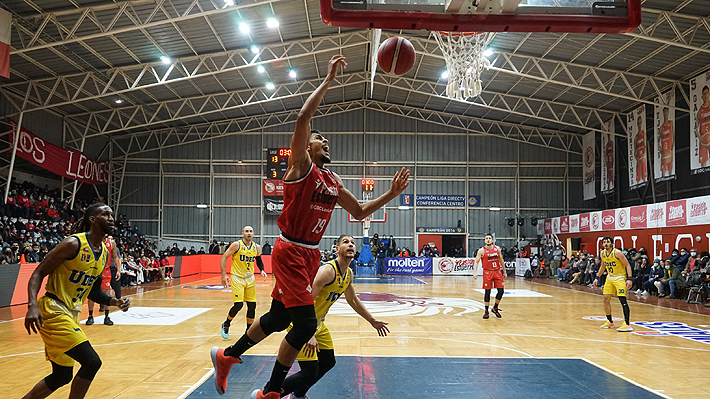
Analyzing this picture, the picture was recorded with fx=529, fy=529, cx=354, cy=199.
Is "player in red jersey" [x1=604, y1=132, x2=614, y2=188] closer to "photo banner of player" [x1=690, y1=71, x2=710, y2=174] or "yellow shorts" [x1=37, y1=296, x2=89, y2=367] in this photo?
"photo banner of player" [x1=690, y1=71, x2=710, y2=174]

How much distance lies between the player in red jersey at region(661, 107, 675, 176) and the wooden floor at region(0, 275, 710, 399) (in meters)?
9.02

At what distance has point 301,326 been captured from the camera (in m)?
3.90

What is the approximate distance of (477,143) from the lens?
113ft

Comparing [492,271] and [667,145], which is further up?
[667,145]

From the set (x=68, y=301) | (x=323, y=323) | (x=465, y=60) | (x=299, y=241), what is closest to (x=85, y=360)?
(x=68, y=301)

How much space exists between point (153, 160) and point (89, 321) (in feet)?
82.4

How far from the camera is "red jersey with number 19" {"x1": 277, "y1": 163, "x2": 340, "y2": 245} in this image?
3.99 meters

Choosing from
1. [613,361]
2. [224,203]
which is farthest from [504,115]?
[613,361]

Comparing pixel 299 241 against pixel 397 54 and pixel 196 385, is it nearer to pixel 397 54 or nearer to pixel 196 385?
pixel 196 385

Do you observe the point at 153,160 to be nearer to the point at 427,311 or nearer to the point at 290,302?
the point at 427,311

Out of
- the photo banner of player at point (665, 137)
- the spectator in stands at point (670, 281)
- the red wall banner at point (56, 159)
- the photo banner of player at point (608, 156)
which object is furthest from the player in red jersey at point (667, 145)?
the red wall banner at point (56, 159)

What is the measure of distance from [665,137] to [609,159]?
599 centimetres

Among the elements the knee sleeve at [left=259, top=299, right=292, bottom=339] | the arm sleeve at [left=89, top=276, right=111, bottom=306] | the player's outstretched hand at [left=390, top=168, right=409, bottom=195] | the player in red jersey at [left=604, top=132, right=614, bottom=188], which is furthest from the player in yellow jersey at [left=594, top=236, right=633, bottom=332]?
the player in red jersey at [left=604, top=132, right=614, bottom=188]

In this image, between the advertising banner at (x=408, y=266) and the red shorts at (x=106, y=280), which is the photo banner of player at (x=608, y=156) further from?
the red shorts at (x=106, y=280)
